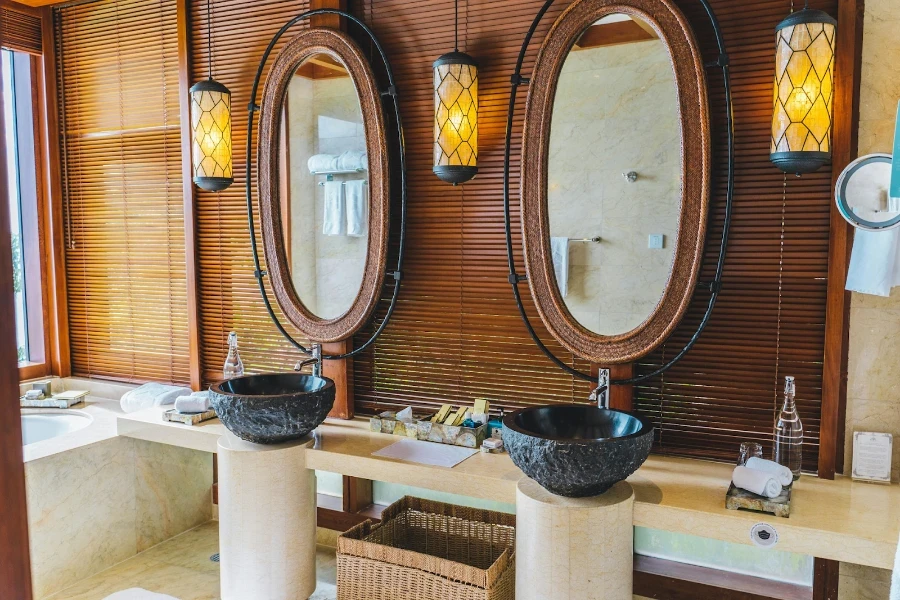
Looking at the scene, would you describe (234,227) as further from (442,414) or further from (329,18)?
(442,414)

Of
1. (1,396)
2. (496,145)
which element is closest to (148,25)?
(496,145)

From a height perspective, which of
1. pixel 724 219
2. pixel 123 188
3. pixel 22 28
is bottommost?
pixel 724 219

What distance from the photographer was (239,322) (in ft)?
10.8

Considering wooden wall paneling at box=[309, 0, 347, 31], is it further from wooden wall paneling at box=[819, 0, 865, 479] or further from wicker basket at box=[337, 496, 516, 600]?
wicker basket at box=[337, 496, 516, 600]

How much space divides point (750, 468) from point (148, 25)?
336 cm

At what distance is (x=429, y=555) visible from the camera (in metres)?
2.33

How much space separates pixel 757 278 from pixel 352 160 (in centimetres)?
160

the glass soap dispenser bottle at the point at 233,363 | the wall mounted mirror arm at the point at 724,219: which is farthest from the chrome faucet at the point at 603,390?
the glass soap dispenser bottle at the point at 233,363

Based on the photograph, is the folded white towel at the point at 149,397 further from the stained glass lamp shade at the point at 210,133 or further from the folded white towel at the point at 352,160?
the folded white towel at the point at 352,160

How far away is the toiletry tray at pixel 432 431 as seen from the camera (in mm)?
2574

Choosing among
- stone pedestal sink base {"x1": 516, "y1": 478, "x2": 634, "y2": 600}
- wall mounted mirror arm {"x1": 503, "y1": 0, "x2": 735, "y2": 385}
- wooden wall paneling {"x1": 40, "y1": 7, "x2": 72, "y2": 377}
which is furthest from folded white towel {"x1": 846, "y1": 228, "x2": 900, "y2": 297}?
wooden wall paneling {"x1": 40, "y1": 7, "x2": 72, "y2": 377}

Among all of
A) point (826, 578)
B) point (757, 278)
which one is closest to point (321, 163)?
point (757, 278)

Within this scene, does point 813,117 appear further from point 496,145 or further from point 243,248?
point 243,248

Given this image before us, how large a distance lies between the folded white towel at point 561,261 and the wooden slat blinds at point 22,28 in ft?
9.98
